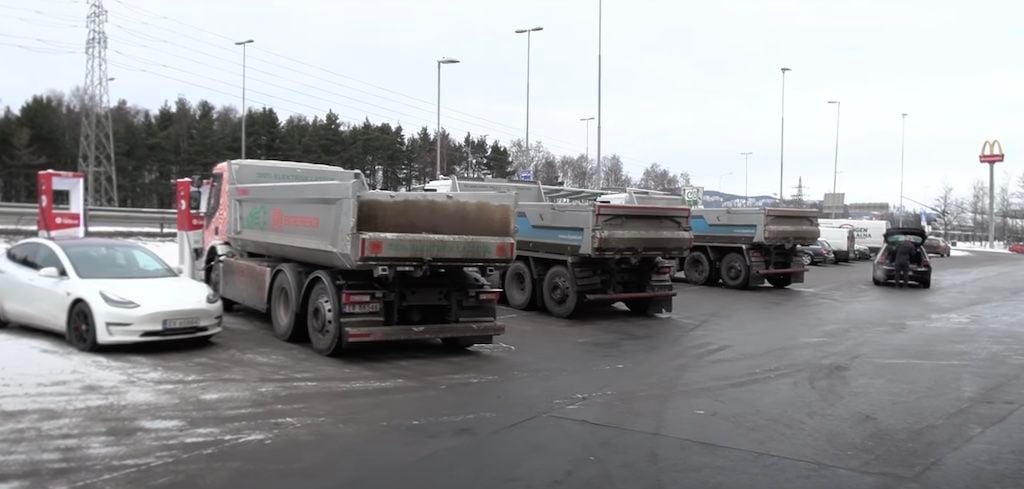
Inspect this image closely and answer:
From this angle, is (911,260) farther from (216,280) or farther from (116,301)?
(116,301)

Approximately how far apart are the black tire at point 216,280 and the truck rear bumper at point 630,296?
6568mm

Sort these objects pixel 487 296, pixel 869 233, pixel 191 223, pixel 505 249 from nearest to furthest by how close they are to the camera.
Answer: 1. pixel 505 249
2. pixel 487 296
3. pixel 191 223
4. pixel 869 233

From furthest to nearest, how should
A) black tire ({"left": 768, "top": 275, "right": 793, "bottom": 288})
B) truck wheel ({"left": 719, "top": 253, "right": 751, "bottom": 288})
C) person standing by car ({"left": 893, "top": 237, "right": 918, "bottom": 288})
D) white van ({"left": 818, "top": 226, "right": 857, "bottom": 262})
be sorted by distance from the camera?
white van ({"left": 818, "top": 226, "right": 857, "bottom": 262}) → person standing by car ({"left": 893, "top": 237, "right": 918, "bottom": 288}) → black tire ({"left": 768, "top": 275, "right": 793, "bottom": 288}) → truck wheel ({"left": 719, "top": 253, "right": 751, "bottom": 288})

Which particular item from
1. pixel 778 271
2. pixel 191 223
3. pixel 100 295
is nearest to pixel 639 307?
pixel 778 271

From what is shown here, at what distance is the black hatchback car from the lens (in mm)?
23953

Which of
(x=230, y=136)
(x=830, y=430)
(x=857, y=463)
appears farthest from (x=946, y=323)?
(x=230, y=136)

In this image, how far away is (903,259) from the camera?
23.8 metres

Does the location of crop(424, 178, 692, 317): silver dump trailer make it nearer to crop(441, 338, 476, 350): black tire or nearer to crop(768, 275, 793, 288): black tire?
crop(441, 338, 476, 350): black tire

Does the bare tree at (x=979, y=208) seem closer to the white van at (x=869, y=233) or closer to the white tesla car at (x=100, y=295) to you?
the white van at (x=869, y=233)

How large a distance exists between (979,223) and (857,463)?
106m

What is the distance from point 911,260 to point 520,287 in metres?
15.1

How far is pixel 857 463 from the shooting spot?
18.3 ft

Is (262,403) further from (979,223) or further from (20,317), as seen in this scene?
(979,223)

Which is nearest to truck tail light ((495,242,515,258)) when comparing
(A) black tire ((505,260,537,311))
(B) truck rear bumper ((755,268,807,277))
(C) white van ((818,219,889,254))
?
(A) black tire ((505,260,537,311))
